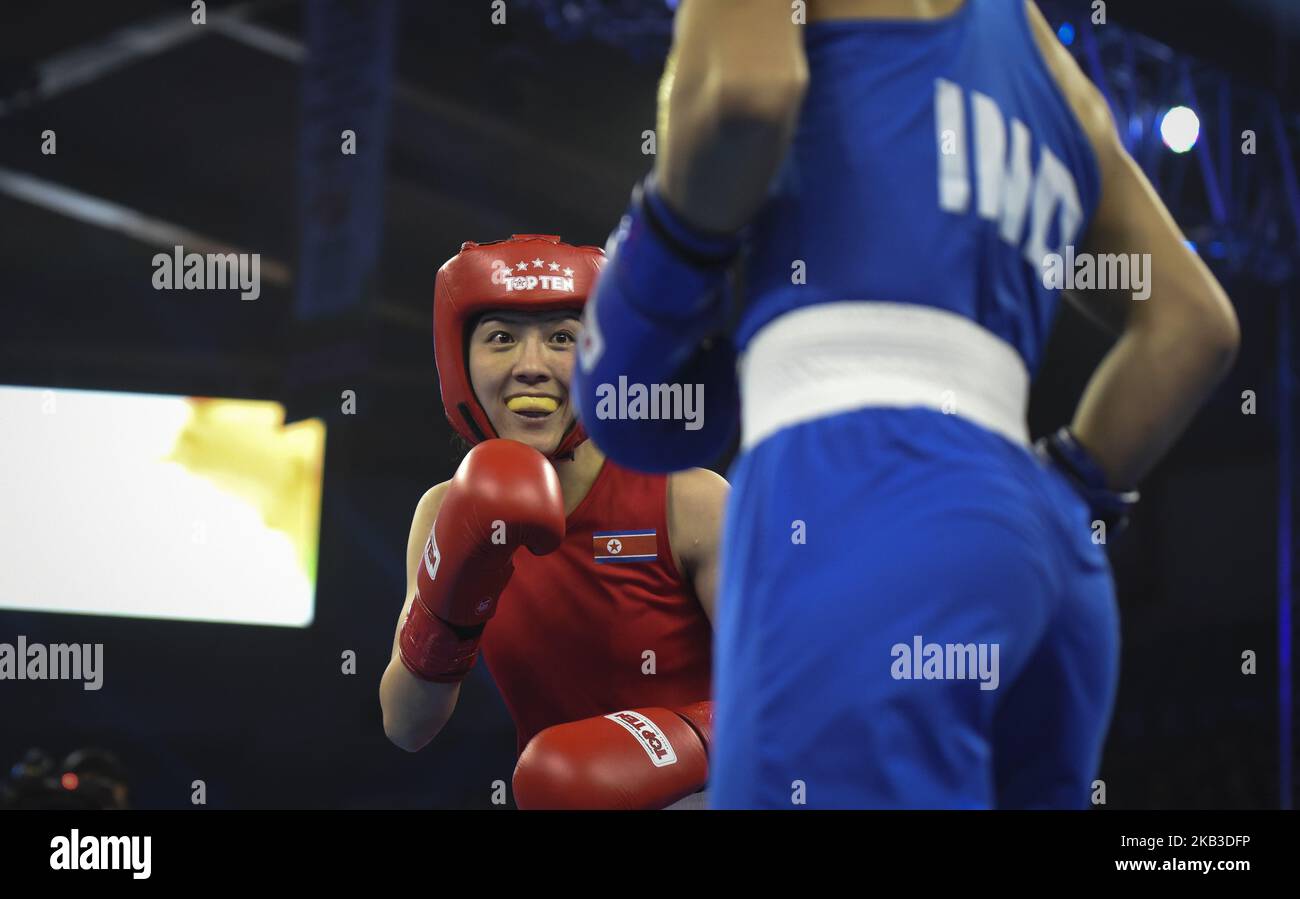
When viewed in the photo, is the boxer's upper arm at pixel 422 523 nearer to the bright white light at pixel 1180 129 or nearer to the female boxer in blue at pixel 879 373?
the female boxer in blue at pixel 879 373

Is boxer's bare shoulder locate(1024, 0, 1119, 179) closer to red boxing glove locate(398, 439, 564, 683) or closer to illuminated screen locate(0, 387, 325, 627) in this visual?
red boxing glove locate(398, 439, 564, 683)

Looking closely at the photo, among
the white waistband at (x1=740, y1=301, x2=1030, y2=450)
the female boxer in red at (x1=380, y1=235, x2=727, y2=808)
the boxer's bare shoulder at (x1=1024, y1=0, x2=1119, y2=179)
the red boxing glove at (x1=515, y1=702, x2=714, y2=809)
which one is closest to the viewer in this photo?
the white waistband at (x1=740, y1=301, x2=1030, y2=450)

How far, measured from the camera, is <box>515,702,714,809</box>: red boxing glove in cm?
197

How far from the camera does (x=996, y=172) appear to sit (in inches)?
50.2

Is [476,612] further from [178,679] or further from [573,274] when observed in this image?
[178,679]

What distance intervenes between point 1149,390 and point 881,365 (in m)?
0.43

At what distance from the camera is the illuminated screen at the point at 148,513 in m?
8.37

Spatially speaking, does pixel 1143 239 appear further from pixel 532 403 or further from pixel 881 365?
pixel 532 403

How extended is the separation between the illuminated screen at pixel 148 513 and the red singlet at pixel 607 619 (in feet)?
21.1

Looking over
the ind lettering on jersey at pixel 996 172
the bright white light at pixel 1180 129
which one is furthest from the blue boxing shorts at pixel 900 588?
the bright white light at pixel 1180 129

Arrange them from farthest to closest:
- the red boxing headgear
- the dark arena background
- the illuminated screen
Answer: the illuminated screen, the dark arena background, the red boxing headgear

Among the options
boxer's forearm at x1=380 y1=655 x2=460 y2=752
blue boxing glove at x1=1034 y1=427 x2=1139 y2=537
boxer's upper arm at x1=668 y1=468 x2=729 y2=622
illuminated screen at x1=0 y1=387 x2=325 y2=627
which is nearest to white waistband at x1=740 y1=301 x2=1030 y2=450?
blue boxing glove at x1=1034 y1=427 x2=1139 y2=537

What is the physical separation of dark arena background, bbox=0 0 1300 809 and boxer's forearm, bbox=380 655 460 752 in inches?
118
